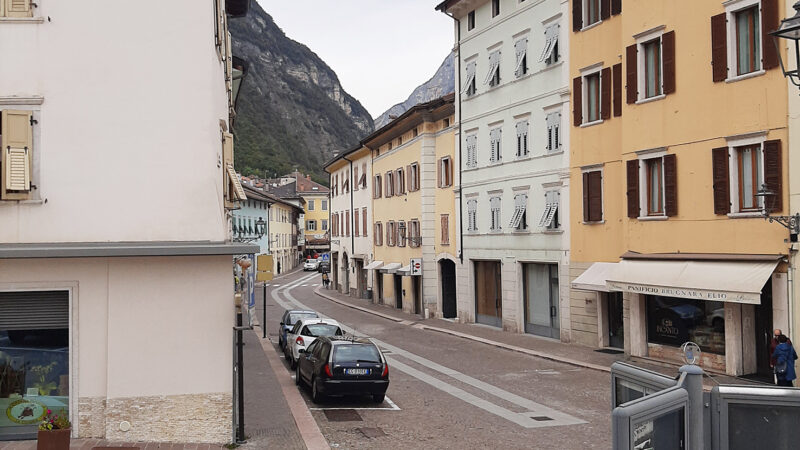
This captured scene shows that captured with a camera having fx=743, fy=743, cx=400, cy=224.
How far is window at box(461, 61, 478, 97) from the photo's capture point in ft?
117

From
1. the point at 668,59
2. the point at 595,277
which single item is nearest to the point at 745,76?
the point at 668,59

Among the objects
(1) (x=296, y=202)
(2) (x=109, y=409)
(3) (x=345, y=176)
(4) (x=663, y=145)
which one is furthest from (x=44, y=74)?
(1) (x=296, y=202)

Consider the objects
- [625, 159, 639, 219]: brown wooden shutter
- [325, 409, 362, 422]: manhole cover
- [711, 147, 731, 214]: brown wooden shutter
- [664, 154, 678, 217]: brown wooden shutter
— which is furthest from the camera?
[625, 159, 639, 219]: brown wooden shutter

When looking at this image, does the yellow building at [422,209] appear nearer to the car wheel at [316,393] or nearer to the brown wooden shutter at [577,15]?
the brown wooden shutter at [577,15]

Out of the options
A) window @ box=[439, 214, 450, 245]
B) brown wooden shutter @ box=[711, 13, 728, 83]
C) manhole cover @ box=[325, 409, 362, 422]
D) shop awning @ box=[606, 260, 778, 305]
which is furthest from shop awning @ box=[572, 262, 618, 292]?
window @ box=[439, 214, 450, 245]

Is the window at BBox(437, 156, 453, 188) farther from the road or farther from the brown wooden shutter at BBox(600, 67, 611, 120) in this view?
the brown wooden shutter at BBox(600, 67, 611, 120)

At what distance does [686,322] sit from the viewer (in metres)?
21.8

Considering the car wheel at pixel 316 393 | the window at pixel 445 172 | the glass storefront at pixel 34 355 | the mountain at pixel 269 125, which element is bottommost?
the car wheel at pixel 316 393

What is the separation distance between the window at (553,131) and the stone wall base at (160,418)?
Result: 19397mm

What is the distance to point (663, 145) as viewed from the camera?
72.5 feet

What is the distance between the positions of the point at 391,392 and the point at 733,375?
9052mm

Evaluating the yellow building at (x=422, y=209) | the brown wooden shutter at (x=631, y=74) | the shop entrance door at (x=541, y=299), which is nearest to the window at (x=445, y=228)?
the yellow building at (x=422, y=209)

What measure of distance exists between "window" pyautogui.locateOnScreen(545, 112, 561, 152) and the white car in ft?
37.0

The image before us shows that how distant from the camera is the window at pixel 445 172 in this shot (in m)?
38.8
